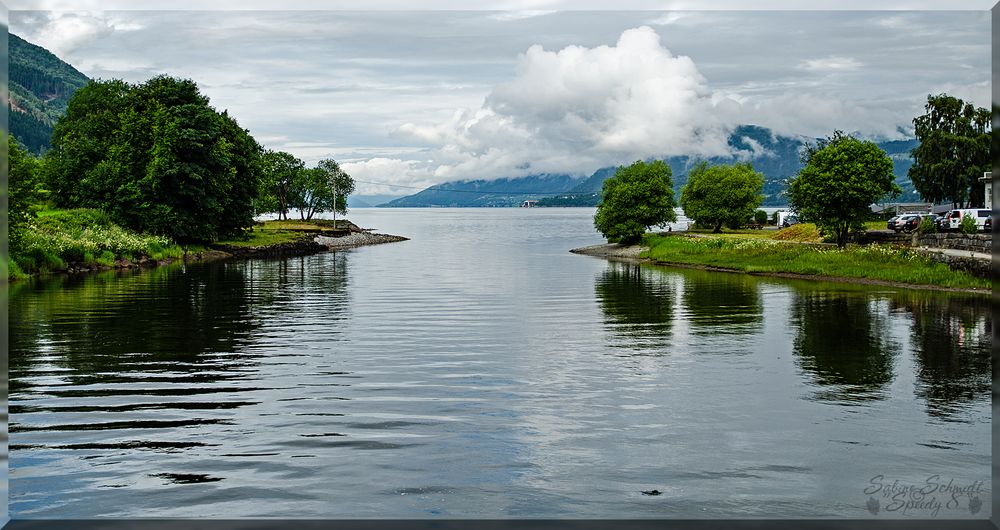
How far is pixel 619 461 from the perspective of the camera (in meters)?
15.8

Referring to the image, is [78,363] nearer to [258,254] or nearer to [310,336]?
[310,336]

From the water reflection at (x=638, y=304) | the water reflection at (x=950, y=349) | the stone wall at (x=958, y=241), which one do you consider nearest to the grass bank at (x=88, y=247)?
the water reflection at (x=638, y=304)

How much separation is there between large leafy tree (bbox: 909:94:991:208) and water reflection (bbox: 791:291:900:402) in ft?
219

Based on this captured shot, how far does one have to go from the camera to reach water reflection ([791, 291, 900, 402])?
23286mm

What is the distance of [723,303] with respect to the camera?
4684 centimetres

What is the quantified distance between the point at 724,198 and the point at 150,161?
254 ft

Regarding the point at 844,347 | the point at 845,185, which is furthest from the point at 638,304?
the point at 845,185

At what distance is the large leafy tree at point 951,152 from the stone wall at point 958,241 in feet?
134

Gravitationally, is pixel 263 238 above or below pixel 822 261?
above

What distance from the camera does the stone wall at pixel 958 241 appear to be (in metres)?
55.8

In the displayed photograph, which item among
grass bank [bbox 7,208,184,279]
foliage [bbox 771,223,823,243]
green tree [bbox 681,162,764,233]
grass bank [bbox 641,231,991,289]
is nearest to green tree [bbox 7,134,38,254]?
grass bank [bbox 7,208,184,279]

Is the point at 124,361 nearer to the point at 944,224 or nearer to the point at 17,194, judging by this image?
the point at 17,194

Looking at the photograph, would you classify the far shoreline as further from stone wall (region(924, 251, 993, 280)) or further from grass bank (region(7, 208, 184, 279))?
stone wall (region(924, 251, 993, 280))

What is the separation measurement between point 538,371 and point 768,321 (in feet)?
A: 54.0
